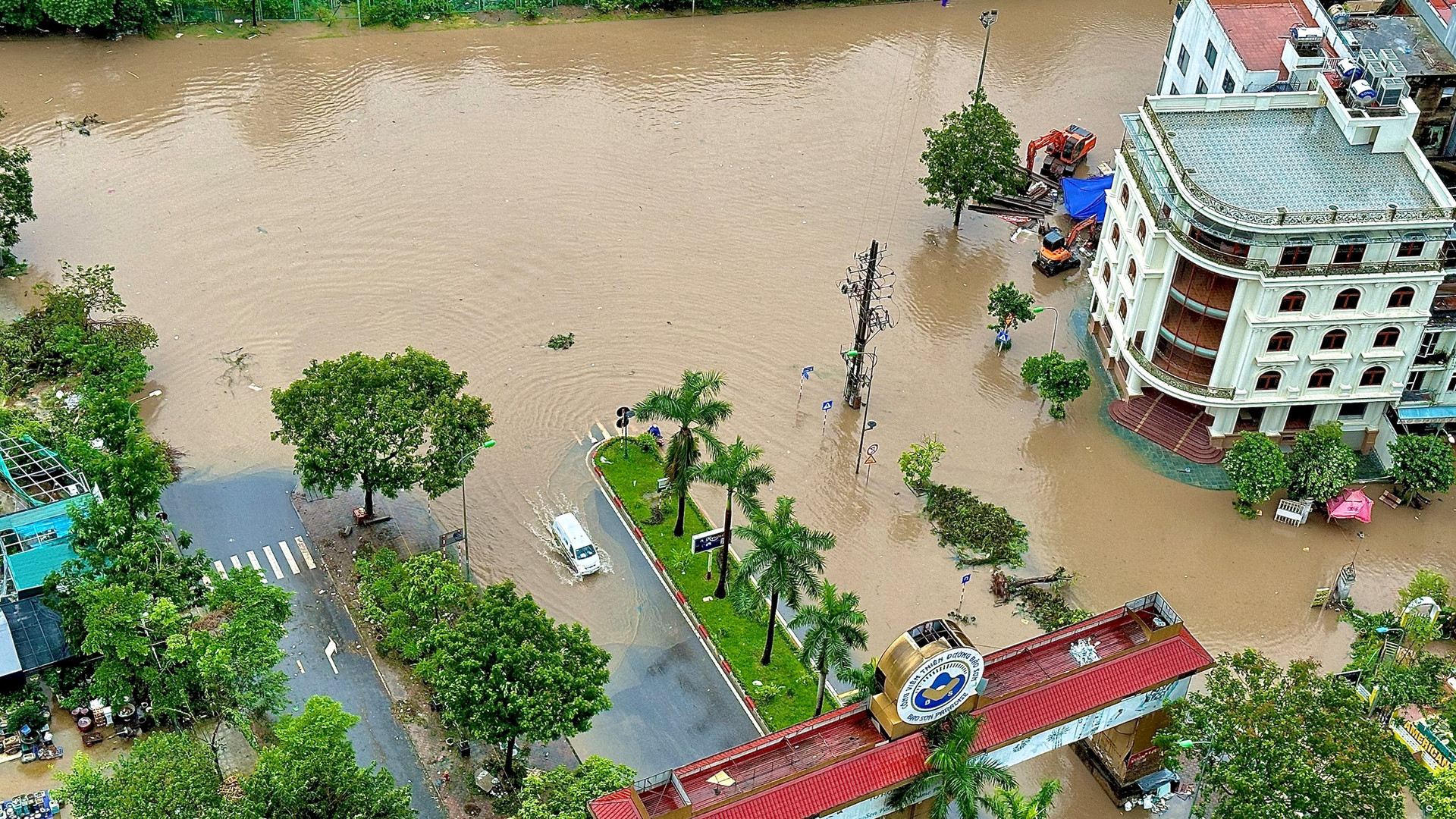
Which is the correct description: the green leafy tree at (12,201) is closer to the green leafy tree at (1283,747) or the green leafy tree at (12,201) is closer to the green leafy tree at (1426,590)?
the green leafy tree at (1283,747)

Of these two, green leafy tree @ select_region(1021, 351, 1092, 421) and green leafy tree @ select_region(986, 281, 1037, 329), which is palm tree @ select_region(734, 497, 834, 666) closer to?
green leafy tree @ select_region(1021, 351, 1092, 421)

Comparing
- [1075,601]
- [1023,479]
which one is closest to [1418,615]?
[1075,601]

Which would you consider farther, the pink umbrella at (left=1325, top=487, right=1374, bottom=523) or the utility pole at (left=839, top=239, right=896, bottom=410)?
the utility pole at (left=839, top=239, right=896, bottom=410)

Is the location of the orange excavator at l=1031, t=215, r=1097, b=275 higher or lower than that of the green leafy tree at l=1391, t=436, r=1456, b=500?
higher

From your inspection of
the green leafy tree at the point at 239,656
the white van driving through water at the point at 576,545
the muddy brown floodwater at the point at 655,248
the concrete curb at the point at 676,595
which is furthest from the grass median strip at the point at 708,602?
the green leafy tree at the point at 239,656

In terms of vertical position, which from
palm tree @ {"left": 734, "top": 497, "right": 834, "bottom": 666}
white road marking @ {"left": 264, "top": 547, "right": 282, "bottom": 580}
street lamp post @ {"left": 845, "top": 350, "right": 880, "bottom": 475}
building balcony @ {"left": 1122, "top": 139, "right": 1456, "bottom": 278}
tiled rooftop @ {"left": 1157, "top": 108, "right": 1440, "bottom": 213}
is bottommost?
white road marking @ {"left": 264, "top": 547, "right": 282, "bottom": 580}

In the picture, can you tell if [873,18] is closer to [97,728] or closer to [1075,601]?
[1075,601]

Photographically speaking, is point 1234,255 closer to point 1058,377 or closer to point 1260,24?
point 1058,377

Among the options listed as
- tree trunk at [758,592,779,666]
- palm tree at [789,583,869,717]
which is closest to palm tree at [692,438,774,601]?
tree trunk at [758,592,779,666]
